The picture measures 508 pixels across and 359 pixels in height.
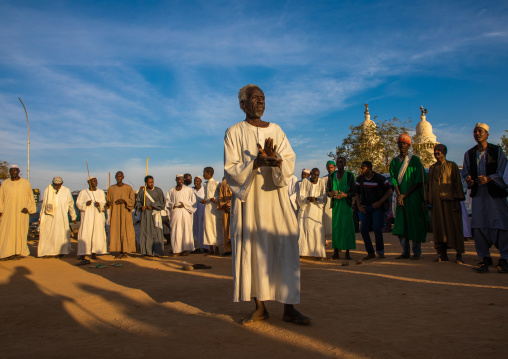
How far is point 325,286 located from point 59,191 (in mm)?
9134

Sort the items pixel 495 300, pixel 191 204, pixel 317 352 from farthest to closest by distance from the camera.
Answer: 1. pixel 191 204
2. pixel 495 300
3. pixel 317 352

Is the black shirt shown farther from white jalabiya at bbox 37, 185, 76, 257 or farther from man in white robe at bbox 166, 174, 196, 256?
white jalabiya at bbox 37, 185, 76, 257

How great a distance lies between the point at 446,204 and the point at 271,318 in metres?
4.79

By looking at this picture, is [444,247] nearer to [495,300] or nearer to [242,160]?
[495,300]

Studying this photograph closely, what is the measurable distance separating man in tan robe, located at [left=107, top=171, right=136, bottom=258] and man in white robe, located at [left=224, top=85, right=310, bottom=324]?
7.44 m

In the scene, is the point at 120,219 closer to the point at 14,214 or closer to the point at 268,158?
the point at 14,214

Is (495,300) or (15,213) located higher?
(15,213)

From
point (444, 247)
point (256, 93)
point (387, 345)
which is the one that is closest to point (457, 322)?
point (387, 345)

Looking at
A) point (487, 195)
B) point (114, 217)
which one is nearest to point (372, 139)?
point (114, 217)

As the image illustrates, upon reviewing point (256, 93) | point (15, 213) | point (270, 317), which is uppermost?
point (256, 93)

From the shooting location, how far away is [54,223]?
37.2ft

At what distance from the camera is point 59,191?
11672 mm

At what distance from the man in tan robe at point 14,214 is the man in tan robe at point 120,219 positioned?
245cm

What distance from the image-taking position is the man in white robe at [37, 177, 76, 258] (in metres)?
11.2
